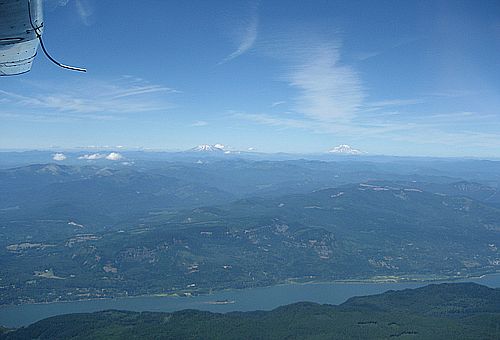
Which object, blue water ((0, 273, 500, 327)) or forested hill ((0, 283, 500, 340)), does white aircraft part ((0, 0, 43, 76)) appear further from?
blue water ((0, 273, 500, 327))

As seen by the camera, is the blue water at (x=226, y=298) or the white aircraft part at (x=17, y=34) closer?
the white aircraft part at (x=17, y=34)

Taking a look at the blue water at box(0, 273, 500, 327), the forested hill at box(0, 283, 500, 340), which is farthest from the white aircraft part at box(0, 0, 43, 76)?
the blue water at box(0, 273, 500, 327)

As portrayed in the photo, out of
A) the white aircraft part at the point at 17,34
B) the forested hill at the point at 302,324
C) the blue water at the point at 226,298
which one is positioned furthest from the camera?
the blue water at the point at 226,298

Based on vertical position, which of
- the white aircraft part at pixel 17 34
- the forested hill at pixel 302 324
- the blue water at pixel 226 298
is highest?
Result: the white aircraft part at pixel 17 34

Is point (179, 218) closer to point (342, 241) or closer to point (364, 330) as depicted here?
point (342, 241)

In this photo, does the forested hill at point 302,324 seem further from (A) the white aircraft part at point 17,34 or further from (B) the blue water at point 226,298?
(A) the white aircraft part at point 17,34

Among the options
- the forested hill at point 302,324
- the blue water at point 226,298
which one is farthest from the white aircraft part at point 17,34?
the blue water at point 226,298
